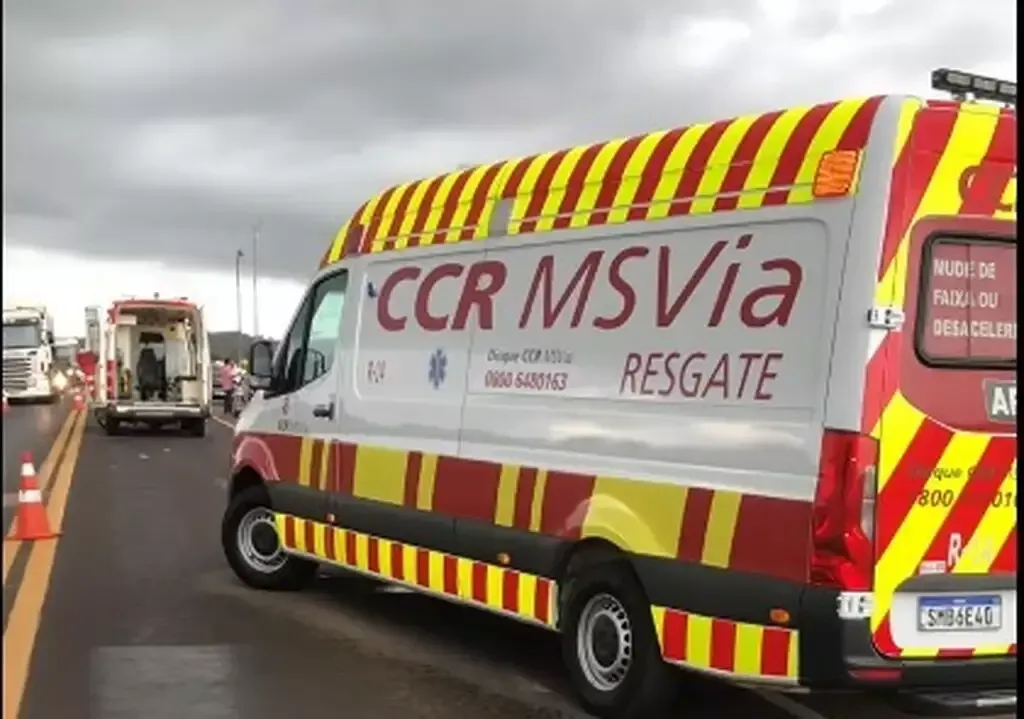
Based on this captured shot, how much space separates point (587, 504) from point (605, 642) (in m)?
0.63

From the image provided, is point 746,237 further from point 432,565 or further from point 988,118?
point 432,565

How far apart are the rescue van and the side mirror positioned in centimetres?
195

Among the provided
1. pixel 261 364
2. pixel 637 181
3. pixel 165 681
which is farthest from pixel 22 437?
pixel 261 364

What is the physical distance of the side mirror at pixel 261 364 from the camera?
9.05m

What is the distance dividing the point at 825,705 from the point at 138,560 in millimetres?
5960

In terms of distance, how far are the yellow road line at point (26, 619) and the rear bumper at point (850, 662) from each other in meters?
2.83

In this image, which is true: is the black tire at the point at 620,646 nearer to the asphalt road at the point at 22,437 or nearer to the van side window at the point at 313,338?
the asphalt road at the point at 22,437

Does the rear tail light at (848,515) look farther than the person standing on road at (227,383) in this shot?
No

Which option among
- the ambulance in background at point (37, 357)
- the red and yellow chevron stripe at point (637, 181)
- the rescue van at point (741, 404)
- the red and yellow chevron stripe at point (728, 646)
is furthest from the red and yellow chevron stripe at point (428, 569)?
the ambulance in background at point (37, 357)

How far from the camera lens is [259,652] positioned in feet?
23.5

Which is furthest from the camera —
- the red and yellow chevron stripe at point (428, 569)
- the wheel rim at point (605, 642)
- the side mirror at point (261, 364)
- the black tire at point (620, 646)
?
the side mirror at point (261, 364)

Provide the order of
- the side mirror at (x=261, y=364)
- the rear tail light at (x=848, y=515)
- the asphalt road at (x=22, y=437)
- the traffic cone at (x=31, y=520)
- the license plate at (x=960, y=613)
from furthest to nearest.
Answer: the traffic cone at (x=31, y=520) → the side mirror at (x=261, y=364) → the license plate at (x=960, y=613) → the rear tail light at (x=848, y=515) → the asphalt road at (x=22, y=437)

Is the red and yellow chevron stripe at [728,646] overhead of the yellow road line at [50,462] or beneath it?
overhead

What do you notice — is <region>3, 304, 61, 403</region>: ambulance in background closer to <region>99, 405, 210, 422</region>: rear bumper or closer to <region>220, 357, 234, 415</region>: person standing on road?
<region>99, 405, 210, 422</region>: rear bumper
